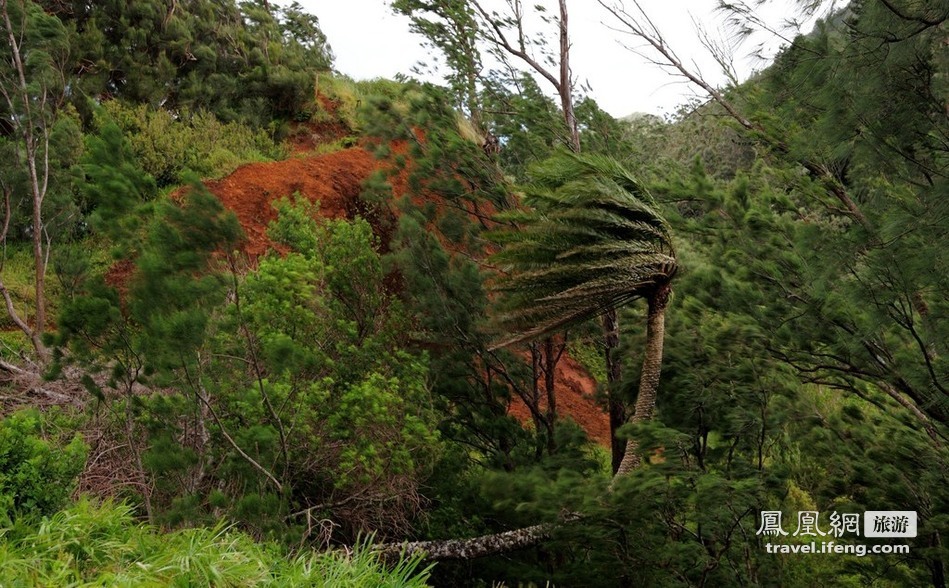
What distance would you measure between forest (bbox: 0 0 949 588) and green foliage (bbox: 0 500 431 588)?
0.03 m

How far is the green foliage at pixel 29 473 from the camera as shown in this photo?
466 cm

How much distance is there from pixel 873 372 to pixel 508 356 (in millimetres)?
3650

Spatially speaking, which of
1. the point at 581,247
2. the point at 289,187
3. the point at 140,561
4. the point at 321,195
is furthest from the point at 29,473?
the point at 289,187

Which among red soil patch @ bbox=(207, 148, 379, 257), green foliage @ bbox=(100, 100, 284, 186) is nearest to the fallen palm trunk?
red soil patch @ bbox=(207, 148, 379, 257)

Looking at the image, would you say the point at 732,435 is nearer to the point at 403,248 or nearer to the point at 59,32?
the point at 403,248

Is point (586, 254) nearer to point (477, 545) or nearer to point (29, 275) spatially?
point (477, 545)

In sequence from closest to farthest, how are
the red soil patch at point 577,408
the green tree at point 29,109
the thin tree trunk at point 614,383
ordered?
the thin tree trunk at point 614,383 < the green tree at point 29,109 < the red soil patch at point 577,408

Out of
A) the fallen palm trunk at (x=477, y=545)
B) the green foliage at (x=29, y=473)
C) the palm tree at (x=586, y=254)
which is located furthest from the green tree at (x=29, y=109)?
the palm tree at (x=586, y=254)

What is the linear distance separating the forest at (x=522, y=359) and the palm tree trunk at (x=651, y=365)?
0.11 feet

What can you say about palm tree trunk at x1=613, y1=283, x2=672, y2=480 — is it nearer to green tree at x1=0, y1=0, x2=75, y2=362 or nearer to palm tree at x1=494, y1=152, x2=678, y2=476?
palm tree at x1=494, y1=152, x2=678, y2=476

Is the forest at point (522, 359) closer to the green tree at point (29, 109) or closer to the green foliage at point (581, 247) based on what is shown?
the green foliage at point (581, 247)

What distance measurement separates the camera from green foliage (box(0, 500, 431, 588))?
371 cm

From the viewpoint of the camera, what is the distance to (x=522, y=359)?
854 cm

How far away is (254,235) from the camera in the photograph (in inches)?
499
